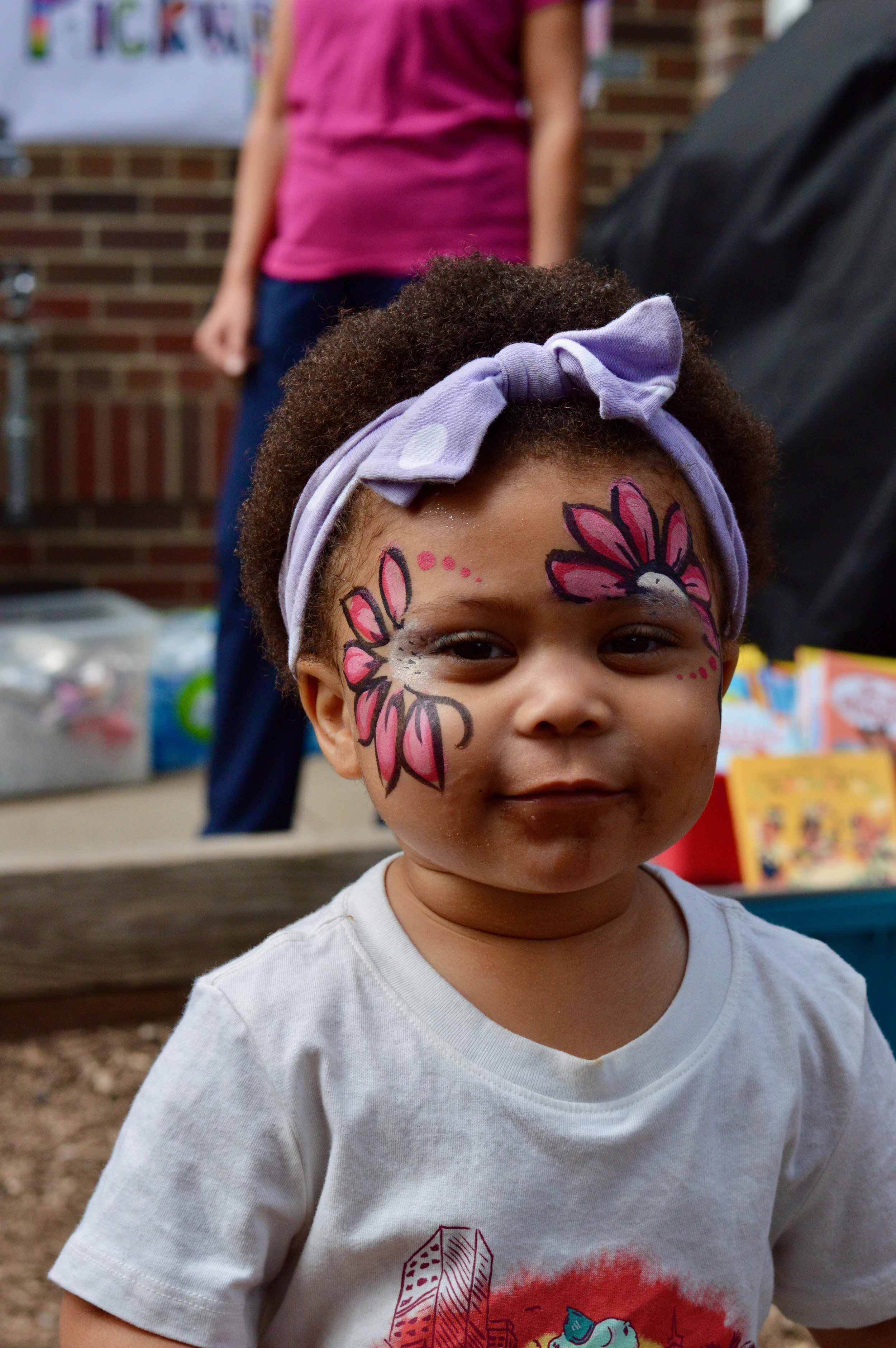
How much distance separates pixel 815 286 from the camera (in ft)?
7.25

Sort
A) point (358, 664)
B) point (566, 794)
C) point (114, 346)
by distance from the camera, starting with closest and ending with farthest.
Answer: point (566, 794)
point (358, 664)
point (114, 346)

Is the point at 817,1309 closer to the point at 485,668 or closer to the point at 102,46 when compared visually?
the point at 485,668

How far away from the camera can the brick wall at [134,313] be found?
4609 millimetres

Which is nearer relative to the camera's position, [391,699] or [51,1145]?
[391,699]

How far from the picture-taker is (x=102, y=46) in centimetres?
448

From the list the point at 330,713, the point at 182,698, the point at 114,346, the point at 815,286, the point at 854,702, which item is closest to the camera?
the point at 330,713

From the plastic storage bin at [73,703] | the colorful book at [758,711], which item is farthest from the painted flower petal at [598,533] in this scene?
the plastic storage bin at [73,703]

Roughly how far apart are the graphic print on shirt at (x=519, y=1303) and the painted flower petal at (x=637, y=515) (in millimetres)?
569

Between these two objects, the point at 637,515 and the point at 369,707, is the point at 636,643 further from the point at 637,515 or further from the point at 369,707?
the point at 369,707

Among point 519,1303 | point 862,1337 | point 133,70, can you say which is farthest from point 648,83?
point 519,1303

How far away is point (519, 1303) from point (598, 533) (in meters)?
0.63

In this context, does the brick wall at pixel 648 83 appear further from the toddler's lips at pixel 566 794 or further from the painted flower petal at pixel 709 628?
the toddler's lips at pixel 566 794

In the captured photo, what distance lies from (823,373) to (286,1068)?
1.41 metres

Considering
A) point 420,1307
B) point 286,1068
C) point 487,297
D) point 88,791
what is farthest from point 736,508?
point 88,791
